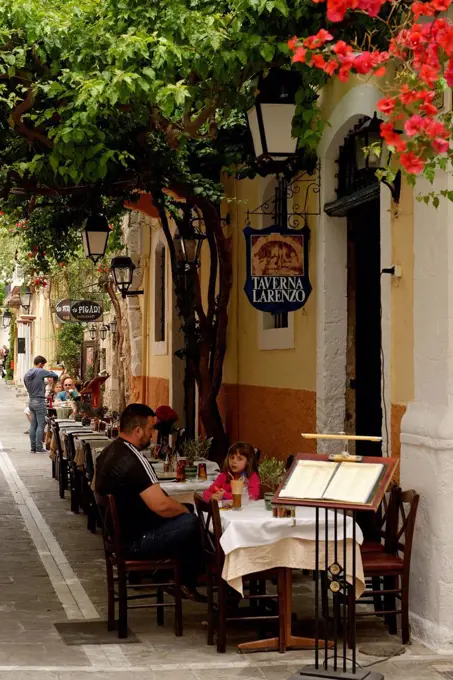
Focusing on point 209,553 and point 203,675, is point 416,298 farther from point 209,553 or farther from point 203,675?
point 203,675

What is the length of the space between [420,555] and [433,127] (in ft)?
12.4

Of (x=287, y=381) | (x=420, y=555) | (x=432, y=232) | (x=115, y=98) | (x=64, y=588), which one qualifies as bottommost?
(x=64, y=588)

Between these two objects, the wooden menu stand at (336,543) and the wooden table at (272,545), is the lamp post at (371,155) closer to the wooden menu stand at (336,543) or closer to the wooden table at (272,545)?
the wooden menu stand at (336,543)

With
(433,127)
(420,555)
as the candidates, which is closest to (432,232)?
(420,555)

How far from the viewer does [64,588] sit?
31.5 ft

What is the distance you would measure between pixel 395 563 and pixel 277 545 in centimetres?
89

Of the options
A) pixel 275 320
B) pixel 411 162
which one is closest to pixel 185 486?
pixel 275 320

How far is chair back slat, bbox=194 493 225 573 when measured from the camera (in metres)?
7.34

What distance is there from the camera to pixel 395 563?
24.9 ft

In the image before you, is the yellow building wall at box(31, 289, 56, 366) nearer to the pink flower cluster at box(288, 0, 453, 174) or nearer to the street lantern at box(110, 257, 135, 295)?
the street lantern at box(110, 257, 135, 295)

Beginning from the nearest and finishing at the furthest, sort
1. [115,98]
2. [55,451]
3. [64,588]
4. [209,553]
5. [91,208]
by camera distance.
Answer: [209,553], [115,98], [64,588], [91,208], [55,451]

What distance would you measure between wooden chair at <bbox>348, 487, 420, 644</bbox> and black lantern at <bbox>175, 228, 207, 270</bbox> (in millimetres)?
5936

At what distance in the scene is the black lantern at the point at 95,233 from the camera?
1479 cm

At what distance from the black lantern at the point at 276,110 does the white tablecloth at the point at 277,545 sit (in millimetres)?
3413
